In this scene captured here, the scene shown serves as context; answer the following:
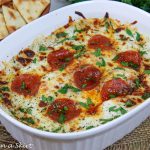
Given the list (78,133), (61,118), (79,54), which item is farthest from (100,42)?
(78,133)

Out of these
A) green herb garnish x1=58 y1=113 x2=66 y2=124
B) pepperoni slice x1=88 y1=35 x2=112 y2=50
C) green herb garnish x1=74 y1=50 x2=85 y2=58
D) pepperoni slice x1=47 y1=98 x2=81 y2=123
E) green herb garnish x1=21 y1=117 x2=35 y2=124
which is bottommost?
green herb garnish x1=21 y1=117 x2=35 y2=124

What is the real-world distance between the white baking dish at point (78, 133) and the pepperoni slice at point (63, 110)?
8.6 inches

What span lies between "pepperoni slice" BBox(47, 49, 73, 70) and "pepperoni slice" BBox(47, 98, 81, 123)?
A: 0.43 meters

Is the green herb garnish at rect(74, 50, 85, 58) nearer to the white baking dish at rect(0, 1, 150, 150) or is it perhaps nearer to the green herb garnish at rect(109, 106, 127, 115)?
the white baking dish at rect(0, 1, 150, 150)

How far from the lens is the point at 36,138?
109 inches

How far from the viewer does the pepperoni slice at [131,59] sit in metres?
3.35

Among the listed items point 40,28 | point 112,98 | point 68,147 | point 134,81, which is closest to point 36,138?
point 68,147

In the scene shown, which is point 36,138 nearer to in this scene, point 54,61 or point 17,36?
point 54,61

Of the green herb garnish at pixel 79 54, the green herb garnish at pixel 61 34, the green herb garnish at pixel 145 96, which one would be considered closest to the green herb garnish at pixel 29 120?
the green herb garnish at pixel 79 54

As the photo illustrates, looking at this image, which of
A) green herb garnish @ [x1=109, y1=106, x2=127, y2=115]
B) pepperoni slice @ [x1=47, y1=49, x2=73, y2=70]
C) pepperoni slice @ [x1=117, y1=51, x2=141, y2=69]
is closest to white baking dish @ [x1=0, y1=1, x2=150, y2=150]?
green herb garnish @ [x1=109, y1=106, x2=127, y2=115]

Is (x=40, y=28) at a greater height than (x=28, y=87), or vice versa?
(x=40, y=28)

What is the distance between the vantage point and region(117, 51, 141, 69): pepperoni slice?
132 inches

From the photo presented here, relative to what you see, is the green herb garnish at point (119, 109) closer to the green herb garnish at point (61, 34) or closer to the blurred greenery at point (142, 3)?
the green herb garnish at point (61, 34)

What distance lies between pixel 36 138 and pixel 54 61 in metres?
0.83
